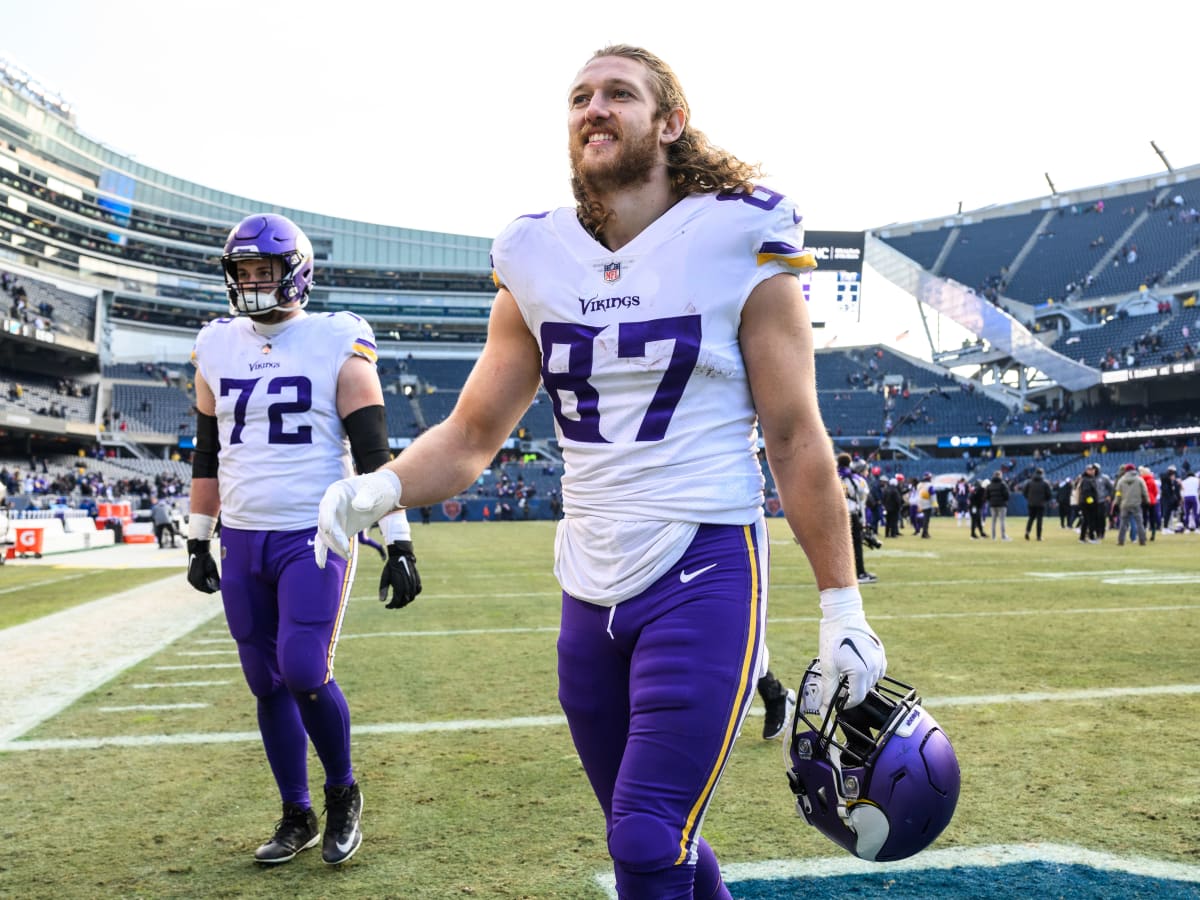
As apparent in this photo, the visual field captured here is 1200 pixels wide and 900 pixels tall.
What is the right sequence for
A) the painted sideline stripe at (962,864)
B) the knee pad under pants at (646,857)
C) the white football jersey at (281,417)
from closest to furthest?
the knee pad under pants at (646,857), the painted sideline stripe at (962,864), the white football jersey at (281,417)

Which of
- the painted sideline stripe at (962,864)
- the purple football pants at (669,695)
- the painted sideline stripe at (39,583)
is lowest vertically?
the painted sideline stripe at (39,583)

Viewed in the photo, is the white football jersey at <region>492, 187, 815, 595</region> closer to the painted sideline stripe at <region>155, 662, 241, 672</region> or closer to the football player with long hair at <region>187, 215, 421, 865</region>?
the football player with long hair at <region>187, 215, 421, 865</region>

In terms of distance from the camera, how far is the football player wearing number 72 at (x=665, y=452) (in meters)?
1.96

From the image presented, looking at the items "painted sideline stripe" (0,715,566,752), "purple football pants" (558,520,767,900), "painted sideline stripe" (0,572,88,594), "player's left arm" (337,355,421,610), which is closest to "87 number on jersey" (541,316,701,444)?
"purple football pants" (558,520,767,900)

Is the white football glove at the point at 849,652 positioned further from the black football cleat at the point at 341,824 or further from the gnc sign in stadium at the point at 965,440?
the gnc sign in stadium at the point at 965,440

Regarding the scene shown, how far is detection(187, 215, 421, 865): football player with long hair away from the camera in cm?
333

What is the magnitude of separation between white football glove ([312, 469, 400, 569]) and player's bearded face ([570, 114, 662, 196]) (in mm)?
798

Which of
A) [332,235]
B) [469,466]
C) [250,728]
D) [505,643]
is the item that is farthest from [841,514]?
[332,235]

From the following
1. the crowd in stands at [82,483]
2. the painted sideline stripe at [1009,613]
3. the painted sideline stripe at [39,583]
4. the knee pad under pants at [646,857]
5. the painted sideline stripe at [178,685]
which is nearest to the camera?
the knee pad under pants at [646,857]

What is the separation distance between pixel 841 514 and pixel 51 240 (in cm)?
6550

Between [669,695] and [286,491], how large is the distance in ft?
6.68

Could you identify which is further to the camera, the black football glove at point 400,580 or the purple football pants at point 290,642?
the purple football pants at point 290,642

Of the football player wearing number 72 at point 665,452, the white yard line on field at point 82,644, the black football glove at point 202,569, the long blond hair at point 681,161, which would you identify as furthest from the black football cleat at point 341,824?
the white yard line on field at point 82,644

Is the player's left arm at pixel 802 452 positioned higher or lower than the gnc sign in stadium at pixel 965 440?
lower
